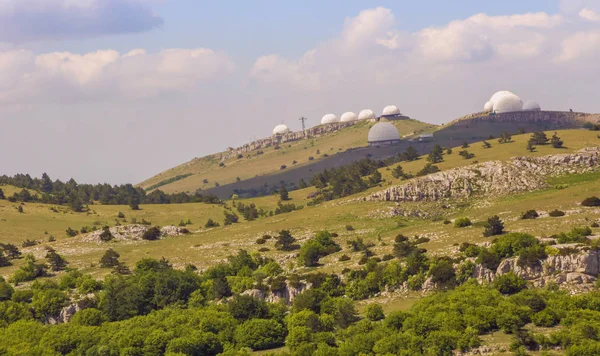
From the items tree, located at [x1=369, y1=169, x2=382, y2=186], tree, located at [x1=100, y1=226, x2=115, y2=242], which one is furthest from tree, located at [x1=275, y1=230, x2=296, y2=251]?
tree, located at [x1=369, y1=169, x2=382, y2=186]

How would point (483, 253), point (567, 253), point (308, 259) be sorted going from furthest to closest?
point (308, 259)
point (483, 253)
point (567, 253)

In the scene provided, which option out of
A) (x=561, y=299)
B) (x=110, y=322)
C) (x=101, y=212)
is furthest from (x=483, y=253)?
(x=101, y=212)

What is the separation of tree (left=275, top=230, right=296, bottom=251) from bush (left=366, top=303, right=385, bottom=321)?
1380 inches

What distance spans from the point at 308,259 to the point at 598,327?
48020 millimetres

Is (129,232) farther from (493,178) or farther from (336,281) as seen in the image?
(493,178)

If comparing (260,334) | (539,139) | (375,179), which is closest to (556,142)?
(539,139)

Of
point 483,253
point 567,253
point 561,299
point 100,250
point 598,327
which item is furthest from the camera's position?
point 100,250

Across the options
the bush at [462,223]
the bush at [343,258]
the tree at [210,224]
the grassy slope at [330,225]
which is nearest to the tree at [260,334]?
the grassy slope at [330,225]

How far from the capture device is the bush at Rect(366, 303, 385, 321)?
3231 inches

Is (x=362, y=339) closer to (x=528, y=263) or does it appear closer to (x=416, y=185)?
(x=528, y=263)

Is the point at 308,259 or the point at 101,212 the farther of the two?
the point at 101,212

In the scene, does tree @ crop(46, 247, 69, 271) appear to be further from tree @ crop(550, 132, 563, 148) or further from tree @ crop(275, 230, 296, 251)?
tree @ crop(550, 132, 563, 148)

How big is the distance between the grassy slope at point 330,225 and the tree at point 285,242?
150 centimetres

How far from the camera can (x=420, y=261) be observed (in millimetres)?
94438
